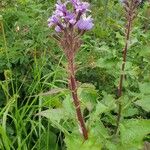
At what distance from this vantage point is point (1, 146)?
2.46 meters

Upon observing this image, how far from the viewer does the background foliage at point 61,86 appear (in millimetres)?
1998

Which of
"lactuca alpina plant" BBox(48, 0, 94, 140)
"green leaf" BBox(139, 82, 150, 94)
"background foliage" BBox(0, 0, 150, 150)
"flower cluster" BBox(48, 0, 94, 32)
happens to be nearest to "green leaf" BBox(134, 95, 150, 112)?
"background foliage" BBox(0, 0, 150, 150)

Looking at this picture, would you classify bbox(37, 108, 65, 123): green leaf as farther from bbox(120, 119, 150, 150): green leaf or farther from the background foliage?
bbox(120, 119, 150, 150): green leaf

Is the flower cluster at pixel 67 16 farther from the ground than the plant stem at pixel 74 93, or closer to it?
farther from the ground

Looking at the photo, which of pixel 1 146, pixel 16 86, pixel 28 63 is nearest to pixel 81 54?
pixel 28 63

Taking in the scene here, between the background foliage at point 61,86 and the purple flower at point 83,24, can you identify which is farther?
the background foliage at point 61,86

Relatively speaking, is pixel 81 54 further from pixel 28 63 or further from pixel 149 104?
pixel 149 104

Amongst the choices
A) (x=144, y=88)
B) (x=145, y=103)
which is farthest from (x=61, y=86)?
(x=145, y=103)

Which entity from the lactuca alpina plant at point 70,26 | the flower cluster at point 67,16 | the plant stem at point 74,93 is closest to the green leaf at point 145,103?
the plant stem at point 74,93

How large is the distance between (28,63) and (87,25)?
1426 mm

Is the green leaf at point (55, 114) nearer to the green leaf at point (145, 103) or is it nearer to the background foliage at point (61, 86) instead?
the background foliage at point (61, 86)

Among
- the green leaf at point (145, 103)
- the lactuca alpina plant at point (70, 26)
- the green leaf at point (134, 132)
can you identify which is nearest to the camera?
the lactuca alpina plant at point (70, 26)

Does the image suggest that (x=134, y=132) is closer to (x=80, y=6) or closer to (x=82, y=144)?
(x=82, y=144)

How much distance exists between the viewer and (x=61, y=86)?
3.03m
